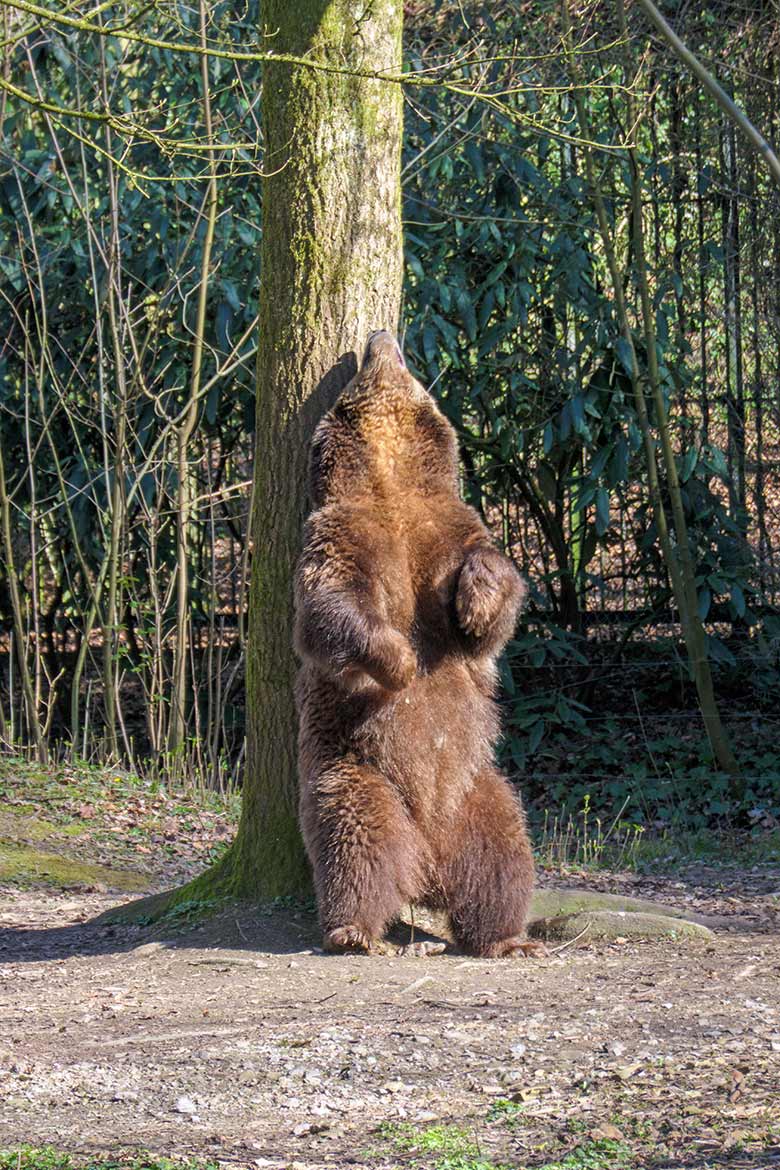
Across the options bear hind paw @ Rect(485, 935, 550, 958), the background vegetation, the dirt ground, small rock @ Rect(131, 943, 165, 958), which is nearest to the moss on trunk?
small rock @ Rect(131, 943, 165, 958)

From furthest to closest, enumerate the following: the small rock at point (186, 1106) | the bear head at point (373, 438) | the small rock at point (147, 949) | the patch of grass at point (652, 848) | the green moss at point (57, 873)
A: 1. the patch of grass at point (652, 848)
2. the green moss at point (57, 873)
3. the bear head at point (373, 438)
4. the small rock at point (147, 949)
5. the small rock at point (186, 1106)

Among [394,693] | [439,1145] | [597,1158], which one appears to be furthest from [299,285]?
[597,1158]

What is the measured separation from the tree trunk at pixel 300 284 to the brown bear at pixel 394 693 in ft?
0.58

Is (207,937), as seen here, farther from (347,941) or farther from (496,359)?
(496,359)

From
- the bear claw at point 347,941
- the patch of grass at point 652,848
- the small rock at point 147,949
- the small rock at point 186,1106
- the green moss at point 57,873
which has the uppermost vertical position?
the bear claw at point 347,941

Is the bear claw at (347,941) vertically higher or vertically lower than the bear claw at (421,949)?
higher

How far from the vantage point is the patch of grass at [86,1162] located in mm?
3150

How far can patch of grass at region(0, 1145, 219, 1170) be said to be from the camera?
3150 millimetres

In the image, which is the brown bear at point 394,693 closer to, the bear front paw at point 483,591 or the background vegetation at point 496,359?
the bear front paw at point 483,591

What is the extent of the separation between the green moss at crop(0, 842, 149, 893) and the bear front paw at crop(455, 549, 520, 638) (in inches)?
111

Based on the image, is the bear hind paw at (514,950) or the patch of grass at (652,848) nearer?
the bear hind paw at (514,950)

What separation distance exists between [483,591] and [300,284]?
55.0 inches

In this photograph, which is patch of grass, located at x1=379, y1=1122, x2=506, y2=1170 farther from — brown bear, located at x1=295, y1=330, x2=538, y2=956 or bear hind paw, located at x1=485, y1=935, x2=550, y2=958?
bear hind paw, located at x1=485, y1=935, x2=550, y2=958

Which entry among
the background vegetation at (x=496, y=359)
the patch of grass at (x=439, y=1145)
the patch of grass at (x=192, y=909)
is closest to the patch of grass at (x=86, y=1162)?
the patch of grass at (x=439, y=1145)
